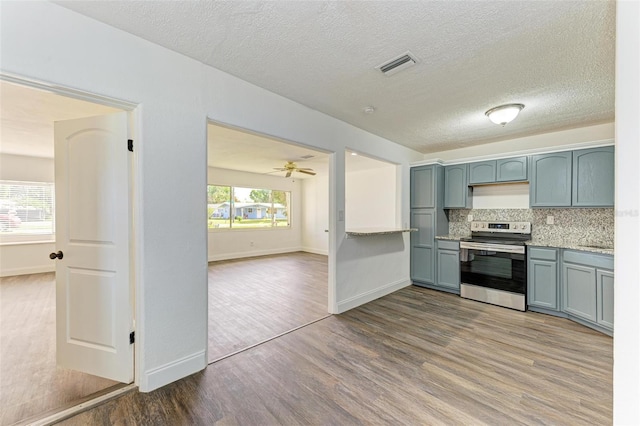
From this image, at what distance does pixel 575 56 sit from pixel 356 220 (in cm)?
508

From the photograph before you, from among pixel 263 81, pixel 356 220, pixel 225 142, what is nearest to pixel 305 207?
pixel 356 220

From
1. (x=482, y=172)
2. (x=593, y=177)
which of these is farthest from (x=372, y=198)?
(x=593, y=177)

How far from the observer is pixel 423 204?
4.72 metres

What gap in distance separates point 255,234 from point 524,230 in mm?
6652

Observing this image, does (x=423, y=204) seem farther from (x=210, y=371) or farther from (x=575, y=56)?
(x=210, y=371)

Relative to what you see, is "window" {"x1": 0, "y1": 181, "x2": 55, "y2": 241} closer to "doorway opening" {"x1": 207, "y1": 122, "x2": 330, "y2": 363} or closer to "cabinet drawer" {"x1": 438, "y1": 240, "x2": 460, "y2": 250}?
"doorway opening" {"x1": 207, "y1": 122, "x2": 330, "y2": 363}

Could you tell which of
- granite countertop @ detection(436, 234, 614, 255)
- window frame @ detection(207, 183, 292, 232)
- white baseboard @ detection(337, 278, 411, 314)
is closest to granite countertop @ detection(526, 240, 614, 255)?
granite countertop @ detection(436, 234, 614, 255)

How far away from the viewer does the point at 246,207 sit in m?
8.04

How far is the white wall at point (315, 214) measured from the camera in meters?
8.53

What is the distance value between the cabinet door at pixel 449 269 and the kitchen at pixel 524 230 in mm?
16

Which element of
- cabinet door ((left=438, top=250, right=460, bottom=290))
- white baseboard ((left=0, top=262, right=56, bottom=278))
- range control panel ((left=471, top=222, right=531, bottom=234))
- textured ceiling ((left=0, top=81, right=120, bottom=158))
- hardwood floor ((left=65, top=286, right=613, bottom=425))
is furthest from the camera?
white baseboard ((left=0, top=262, right=56, bottom=278))

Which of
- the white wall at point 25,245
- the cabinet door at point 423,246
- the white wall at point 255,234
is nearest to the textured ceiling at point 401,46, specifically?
the cabinet door at point 423,246

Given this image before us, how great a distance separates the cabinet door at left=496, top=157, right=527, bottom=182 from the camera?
3852 mm

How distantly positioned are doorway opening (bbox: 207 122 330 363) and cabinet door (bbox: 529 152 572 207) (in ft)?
10.4
